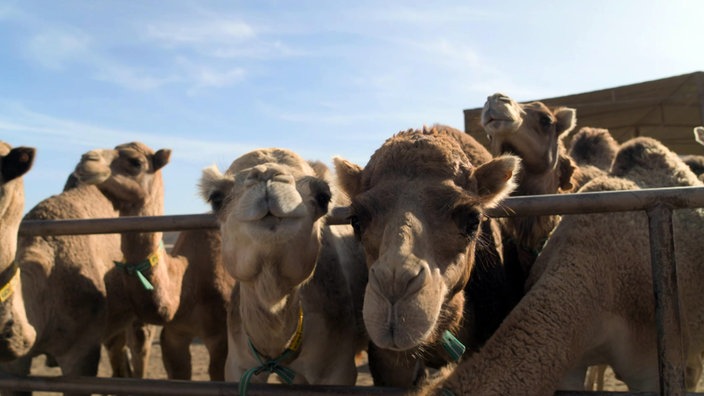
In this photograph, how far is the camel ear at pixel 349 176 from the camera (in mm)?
3533

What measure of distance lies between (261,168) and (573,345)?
1674mm

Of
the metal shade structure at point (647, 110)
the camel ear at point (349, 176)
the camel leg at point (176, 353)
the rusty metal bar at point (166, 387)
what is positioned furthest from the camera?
the metal shade structure at point (647, 110)

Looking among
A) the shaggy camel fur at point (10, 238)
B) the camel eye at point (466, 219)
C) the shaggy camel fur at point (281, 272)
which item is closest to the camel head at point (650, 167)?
the camel eye at point (466, 219)

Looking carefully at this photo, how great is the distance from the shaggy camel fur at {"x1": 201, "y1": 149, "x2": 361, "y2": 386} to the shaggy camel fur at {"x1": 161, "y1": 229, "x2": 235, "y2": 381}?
2.33 meters

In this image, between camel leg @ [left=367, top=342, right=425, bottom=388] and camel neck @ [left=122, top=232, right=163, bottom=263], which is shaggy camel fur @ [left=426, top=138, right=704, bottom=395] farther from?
camel neck @ [left=122, top=232, right=163, bottom=263]

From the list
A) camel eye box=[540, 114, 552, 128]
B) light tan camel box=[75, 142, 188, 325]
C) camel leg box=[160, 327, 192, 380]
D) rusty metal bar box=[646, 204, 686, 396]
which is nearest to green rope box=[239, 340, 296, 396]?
rusty metal bar box=[646, 204, 686, 396]

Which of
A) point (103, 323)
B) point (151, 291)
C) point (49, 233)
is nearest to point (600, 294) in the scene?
point (49, 233)

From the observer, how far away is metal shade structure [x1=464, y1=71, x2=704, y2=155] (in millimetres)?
11047

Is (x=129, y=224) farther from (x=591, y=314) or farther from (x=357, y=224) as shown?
(x=591, y=314)

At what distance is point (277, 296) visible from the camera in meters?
3.18

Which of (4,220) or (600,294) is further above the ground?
(4,220)

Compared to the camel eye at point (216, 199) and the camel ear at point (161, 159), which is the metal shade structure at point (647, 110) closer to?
the camel ear at point (161, 159)

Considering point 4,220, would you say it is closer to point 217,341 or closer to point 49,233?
point 49,233

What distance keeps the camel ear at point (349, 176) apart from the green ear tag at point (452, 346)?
0.93m
